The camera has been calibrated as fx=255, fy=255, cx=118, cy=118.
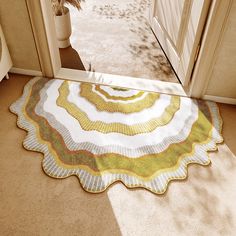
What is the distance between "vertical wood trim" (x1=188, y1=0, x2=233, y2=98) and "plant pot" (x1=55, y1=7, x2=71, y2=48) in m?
1.52

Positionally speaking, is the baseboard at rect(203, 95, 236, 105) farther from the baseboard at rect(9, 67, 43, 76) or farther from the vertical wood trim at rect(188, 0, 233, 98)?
the baseboard at rect(9, 67, 43, 76)

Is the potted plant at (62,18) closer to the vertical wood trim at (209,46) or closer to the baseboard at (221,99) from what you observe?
the vertical wood trim at (209,46)

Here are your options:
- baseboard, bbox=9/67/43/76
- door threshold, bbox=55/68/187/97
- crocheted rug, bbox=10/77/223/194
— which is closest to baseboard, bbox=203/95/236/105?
crocheted rug, bbox=10/77/223/194

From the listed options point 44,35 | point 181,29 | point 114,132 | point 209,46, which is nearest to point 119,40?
point 181,29

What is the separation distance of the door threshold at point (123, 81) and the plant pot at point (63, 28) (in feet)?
1.56

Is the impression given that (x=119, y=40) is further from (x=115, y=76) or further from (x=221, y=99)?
(x=221, y=99)

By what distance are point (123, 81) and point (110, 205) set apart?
131 cm

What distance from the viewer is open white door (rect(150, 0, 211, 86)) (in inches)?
82.7

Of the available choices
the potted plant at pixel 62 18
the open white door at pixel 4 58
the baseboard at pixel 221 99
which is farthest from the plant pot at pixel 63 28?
the baseboard at pixel 221 99

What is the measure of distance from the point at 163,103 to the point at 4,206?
1.53m

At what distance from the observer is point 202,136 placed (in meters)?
2.09

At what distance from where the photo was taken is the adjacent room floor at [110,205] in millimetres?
1560

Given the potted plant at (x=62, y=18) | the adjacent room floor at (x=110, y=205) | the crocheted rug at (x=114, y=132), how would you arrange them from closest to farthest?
1. the adjacent room floor at (x=110, y=205)
2. the crocheted rug at (x=114, y=132)
3. the potted plant at (x=62, y=18)

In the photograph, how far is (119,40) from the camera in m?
3.16
